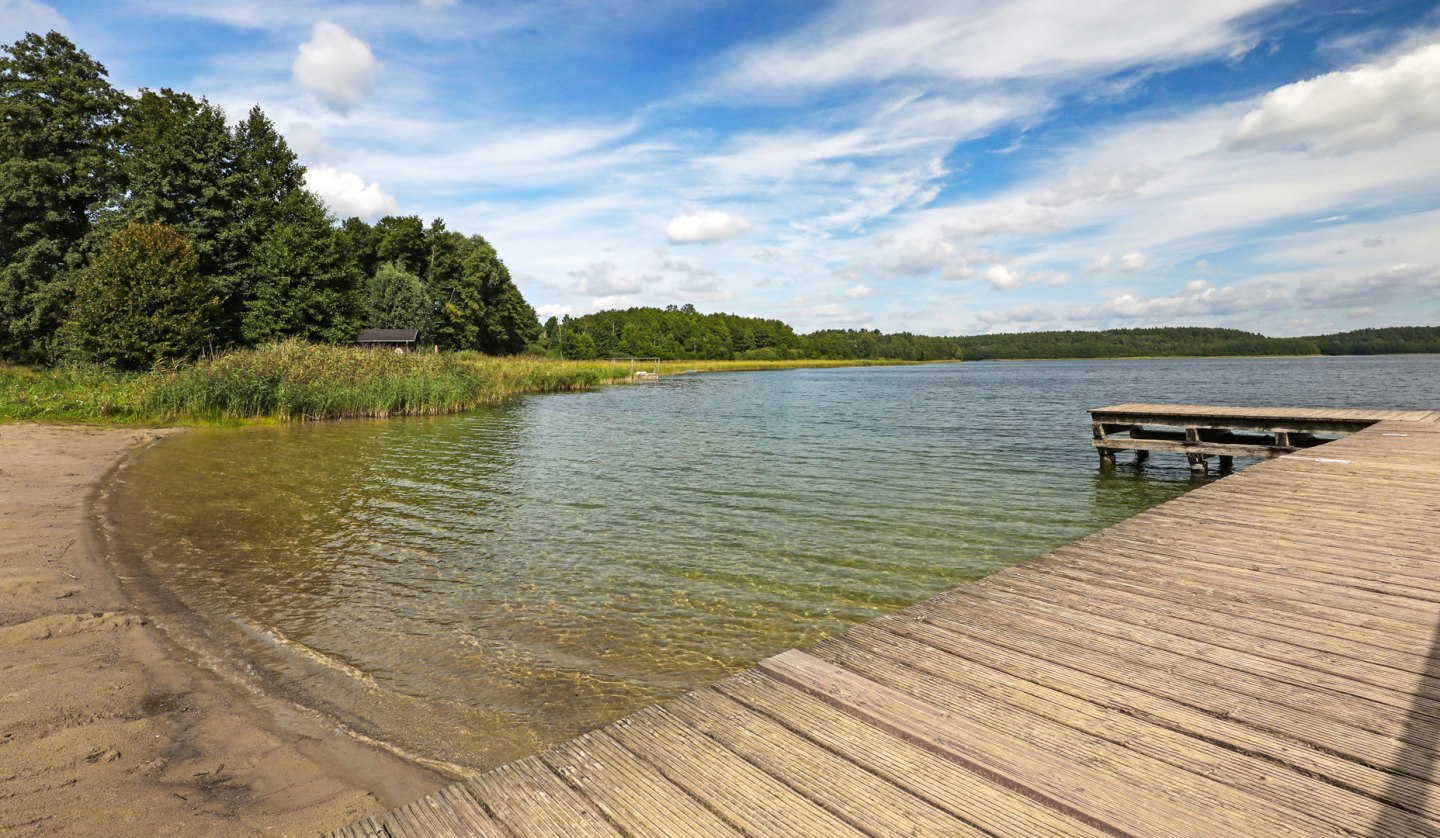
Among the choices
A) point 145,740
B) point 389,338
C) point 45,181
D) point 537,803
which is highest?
point 45,181

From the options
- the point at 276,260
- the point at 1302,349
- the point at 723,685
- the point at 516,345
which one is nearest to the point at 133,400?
the point at 276,260

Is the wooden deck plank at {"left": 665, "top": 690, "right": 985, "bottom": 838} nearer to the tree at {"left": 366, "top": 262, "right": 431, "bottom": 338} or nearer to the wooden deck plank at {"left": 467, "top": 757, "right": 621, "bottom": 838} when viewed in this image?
the wooden deck plank at {"left": 467, "top": 757, "right": 621, "bottom": 838}

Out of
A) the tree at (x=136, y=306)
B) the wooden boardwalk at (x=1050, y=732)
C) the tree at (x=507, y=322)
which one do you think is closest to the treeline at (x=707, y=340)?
the tree at (x=507, y=322)

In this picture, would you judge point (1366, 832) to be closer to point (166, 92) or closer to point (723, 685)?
point (723, 685)

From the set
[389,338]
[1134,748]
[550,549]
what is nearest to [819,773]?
[1134,748]

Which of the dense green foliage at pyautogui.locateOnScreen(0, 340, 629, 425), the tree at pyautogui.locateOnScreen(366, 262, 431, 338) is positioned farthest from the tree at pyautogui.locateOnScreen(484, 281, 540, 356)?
the dense green foliage at pyautogui.locateOnScreen(0, 340, 629, 425)

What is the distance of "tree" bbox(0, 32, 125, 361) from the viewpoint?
3206 centimetres

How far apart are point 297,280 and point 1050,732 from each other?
43787 millimetres

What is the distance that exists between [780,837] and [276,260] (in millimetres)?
42925

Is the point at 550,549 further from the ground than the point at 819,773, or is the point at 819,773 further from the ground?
the point at 819,773

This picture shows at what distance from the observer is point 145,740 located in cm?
404

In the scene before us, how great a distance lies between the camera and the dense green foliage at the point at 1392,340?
432 ft

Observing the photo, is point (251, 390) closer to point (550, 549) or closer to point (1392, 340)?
point (550, 549)

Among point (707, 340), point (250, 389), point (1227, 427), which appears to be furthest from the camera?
point (707, 340)
